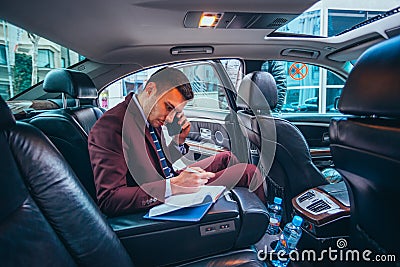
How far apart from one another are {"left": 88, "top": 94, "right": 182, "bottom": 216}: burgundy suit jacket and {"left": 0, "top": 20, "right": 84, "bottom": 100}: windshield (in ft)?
3.38

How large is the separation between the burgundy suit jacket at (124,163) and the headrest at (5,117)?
449 millimetres

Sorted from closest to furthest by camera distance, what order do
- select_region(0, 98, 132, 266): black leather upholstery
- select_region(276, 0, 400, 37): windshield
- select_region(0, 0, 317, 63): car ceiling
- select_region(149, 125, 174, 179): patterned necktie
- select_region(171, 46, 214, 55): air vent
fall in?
select_region(0, 98, 132, 266): black leather upholstery → select_region(149, 125, 174, 179): patterned necktie → select_region(0, 0, 317, 63): car ceiling → select_region(276, 0, 400, 37): windshield → select_region(171, 46, 214, 55): air vent

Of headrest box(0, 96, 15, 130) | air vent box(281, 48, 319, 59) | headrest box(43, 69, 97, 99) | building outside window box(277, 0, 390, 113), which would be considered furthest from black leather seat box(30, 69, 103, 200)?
air vent box(281, 48, 319, 59)

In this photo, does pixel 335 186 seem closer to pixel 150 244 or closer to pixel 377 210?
pixel 377 210

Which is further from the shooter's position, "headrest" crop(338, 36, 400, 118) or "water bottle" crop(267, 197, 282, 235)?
"water bottle" crop(267, 197, 282, 235)

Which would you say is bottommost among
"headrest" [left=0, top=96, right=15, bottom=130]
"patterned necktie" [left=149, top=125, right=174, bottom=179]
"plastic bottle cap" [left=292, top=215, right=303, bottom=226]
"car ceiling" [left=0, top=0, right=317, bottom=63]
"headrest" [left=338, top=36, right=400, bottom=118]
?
"plastic bottle cap" [left=292, top=215, right=303, bottom=226]

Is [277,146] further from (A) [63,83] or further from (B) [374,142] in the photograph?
(A) [63,83]

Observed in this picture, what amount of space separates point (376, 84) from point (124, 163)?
99 centimetres

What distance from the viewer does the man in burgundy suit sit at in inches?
47.6

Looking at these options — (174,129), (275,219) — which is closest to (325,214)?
(275,219)

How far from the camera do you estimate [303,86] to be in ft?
10.1

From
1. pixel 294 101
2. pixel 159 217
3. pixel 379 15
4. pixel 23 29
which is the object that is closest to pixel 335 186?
pixel 159 217

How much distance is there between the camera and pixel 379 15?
208 centimetres

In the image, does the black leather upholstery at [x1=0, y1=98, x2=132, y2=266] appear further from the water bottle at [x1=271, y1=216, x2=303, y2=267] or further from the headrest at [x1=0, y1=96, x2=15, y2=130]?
the water bottle at [x1=271, y1=216, x2=303, y2=267]
